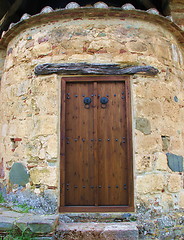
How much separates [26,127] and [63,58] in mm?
1215

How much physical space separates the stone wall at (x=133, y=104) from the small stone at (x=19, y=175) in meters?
0.01

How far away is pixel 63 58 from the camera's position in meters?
3.99

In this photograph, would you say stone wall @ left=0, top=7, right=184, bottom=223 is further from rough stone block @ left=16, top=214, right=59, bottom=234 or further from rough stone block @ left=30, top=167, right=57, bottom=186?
rough stone block @ left=16, top=214, right=59, bottom=234

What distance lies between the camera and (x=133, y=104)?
12.7ft

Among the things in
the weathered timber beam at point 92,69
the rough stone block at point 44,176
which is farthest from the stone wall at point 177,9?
the rough stone block at point 44,176

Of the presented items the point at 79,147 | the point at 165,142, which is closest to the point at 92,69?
the point at 79,147

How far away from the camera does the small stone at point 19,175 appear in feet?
12.6

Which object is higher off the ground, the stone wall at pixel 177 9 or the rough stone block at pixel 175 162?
the stone wall at pixel 177 9

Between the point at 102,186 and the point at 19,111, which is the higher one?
the point at 19,111

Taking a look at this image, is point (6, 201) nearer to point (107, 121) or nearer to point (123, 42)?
point (107, 121)

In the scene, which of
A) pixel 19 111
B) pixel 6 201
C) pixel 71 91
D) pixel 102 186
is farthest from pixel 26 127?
pixel 102 186

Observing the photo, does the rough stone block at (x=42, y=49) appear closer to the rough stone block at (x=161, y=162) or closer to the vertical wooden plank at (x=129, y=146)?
the vertical wooden plank at (x=129, y=146)

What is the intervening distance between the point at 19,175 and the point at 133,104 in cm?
203

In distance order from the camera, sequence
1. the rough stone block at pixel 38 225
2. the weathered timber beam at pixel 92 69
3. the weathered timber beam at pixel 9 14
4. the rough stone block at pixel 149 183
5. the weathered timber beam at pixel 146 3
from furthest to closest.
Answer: the weathered timber beam at pixel 9 14, the weathered timber beam at pixel 146 3, the weathered timber beam at pixel 92 69, the rough stone block at pixel 149 183, the rough stone block at pixel 38 225
